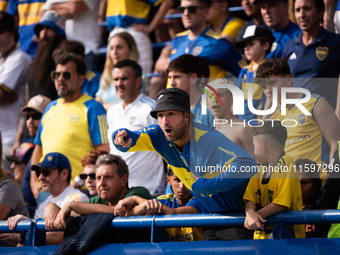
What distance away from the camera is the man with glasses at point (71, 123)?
659cm

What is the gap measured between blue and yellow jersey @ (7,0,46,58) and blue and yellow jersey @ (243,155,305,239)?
19.3 feet

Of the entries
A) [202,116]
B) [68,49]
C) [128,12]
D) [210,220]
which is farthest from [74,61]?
[210,220]

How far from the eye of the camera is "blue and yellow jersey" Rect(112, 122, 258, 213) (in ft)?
13.0

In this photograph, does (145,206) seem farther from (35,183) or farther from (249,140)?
(35,183)

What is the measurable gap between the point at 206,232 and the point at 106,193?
39.5 inches

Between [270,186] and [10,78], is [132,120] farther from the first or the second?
[10,78]

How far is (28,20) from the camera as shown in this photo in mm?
9523

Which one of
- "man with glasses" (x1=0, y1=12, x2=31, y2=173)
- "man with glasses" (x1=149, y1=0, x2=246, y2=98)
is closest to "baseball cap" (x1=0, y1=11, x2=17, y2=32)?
"man with glasses" (x1=0, y1=12, x2=31, y2=173)

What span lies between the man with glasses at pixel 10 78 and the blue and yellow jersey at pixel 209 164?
14.8 ft

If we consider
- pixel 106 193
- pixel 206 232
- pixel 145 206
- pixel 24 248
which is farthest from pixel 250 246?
pixel 24 248

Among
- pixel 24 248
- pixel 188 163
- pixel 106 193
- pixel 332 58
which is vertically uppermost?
pixel 332 58

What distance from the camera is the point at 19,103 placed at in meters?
8.78

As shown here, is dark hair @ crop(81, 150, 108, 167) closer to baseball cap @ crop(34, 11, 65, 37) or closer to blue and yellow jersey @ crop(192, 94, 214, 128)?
blue and yellow jersey @ crop(192, 94, 214, 128)

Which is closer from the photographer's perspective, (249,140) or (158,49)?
(249,140)
